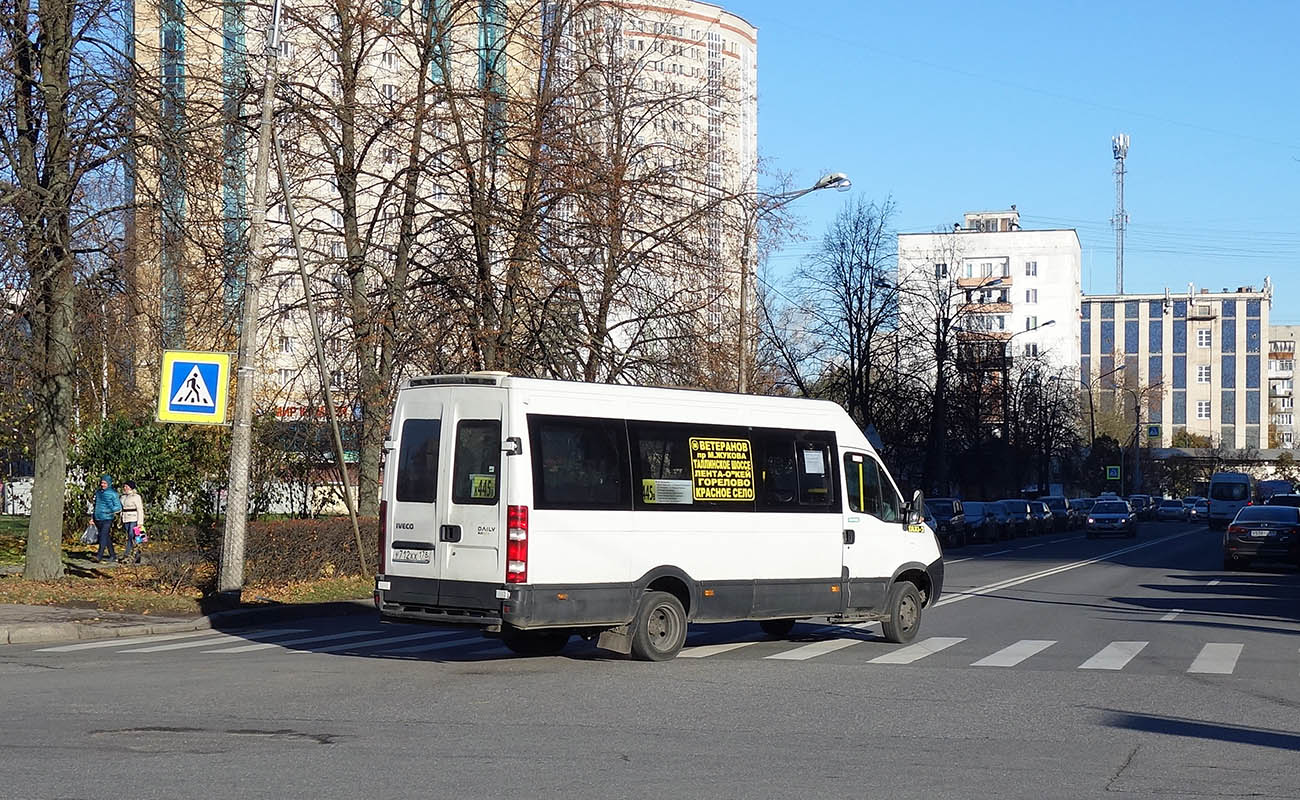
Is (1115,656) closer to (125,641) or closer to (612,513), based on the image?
(612,513)

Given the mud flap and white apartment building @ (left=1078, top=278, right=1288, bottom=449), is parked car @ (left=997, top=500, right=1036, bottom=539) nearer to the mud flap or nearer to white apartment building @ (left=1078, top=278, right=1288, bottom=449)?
the mud flap

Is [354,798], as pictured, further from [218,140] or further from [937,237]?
[937,237]

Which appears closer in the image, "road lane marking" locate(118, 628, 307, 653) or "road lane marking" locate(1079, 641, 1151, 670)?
"road lane marking" locate(1079, 641, 1151, 670)

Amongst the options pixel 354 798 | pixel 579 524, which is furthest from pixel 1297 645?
pixel 354 798

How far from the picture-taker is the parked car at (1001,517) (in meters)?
59.0

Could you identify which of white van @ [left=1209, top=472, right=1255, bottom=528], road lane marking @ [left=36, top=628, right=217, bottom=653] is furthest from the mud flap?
white van @ [left=1209, top=472, right=1255, bottom=528]

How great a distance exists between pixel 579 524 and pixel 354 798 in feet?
20.6

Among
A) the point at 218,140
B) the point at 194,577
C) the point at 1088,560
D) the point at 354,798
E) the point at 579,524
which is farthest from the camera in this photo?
the point at 1088,560

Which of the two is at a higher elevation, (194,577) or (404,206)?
(404,206)

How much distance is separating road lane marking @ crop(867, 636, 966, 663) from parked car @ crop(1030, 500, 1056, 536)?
51.6m

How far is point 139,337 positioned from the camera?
2414cm

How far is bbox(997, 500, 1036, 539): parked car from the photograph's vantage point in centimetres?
6272

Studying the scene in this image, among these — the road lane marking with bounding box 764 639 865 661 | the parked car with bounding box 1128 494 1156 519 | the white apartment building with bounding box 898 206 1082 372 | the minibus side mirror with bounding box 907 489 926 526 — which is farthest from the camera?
the white apartment building with bounding box 898 206 1082 372

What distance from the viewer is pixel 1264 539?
3459 cm
